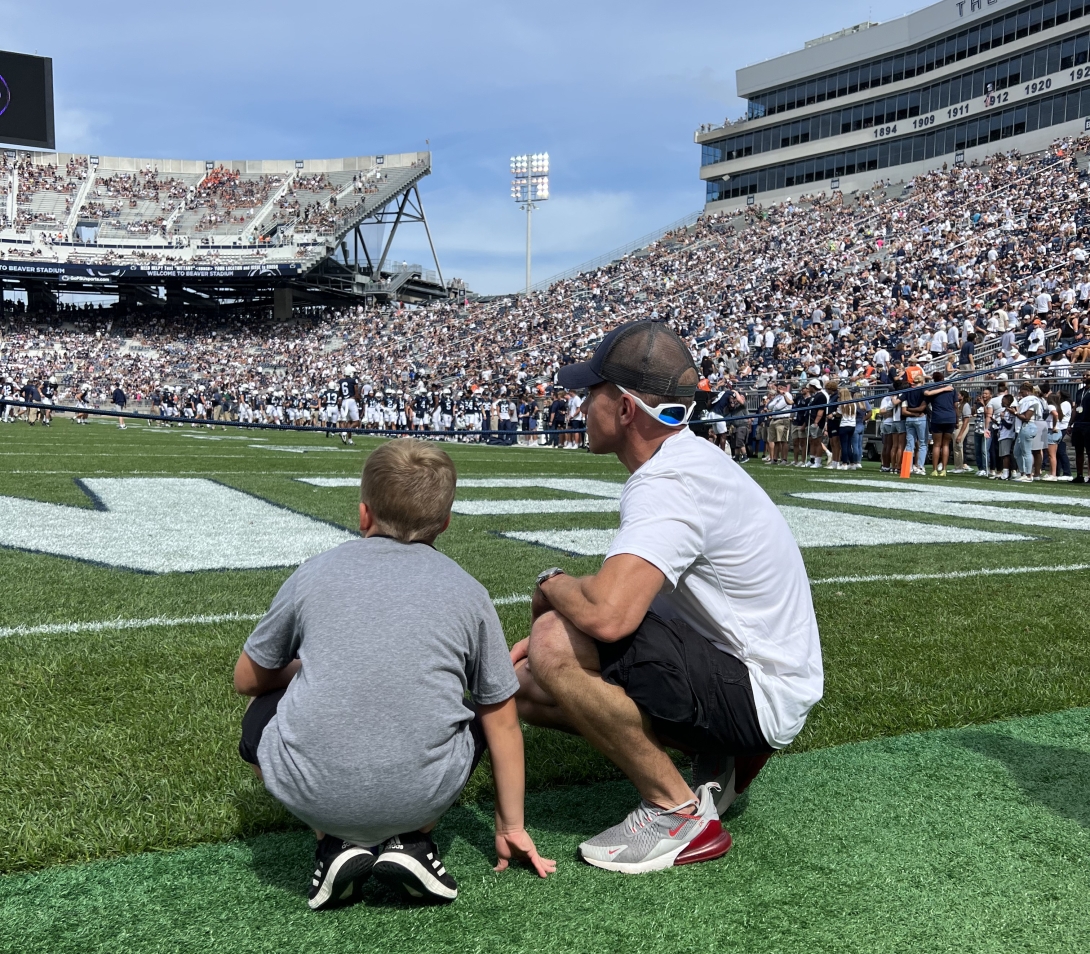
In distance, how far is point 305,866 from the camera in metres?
2.38

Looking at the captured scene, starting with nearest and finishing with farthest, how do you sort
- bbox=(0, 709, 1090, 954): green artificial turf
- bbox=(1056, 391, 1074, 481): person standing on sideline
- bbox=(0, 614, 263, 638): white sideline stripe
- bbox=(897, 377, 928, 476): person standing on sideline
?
bbox=(0, 709, 1090, 954): green artificial turf → bbox=(0, 614, 263, 638): white sideline stripe → bbox=(897, 377, 928, 476): person standing on sideline → bbox=(1056, 391, 1074, 481): person standing on sideline

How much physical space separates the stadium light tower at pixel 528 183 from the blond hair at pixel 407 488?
66507mm

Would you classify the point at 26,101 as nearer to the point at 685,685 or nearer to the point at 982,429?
the point at 982,429

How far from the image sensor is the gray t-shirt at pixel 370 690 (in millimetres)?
2068

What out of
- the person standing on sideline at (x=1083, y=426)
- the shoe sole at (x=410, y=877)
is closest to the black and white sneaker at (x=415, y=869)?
the shoe sole at (x=410, y=877)

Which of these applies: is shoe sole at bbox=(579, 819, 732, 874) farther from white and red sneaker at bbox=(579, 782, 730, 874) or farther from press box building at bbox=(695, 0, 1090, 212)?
press box building at bbox=(695, 0, 1090, 212)

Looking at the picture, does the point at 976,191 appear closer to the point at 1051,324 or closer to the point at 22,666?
the point at 1051,324

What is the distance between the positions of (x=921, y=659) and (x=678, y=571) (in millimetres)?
2500

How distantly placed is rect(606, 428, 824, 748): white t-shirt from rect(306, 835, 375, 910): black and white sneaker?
36.2 inches

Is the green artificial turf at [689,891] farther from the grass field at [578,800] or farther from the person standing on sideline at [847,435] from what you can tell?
the person standing on sideline at [847,435]

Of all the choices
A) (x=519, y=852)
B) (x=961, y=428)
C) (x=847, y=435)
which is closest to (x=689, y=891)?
(x=519, y=852)

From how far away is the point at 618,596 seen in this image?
7.45 feet

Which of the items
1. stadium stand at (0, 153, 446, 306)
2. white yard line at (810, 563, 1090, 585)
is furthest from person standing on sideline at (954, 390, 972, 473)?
stadium stand at (0, 153, 446, 306)

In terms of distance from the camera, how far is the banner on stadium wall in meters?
57.2
